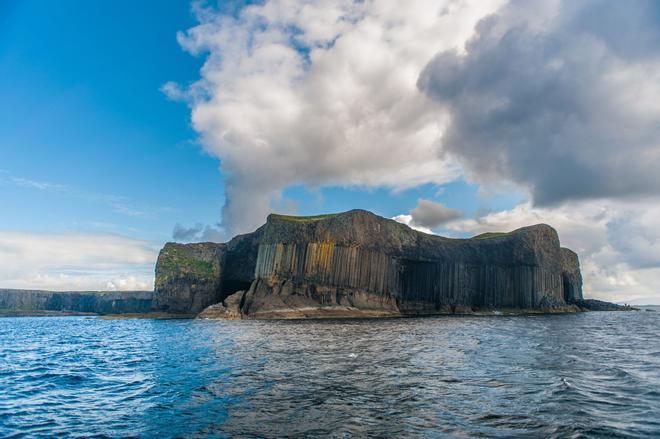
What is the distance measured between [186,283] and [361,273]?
51.8m

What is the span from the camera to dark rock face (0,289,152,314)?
569ft

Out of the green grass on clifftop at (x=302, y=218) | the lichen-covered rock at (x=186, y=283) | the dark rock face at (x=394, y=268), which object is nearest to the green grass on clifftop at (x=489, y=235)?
the dark rock face at (x=394, y=268)

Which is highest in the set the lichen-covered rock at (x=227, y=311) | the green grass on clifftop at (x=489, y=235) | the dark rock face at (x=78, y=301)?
the green grass on clifftop at (x=489, y=235)

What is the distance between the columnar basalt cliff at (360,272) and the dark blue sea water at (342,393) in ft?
205

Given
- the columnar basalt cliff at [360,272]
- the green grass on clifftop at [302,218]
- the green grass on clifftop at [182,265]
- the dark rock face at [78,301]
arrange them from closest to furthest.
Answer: the columnar basalt cliff at [360,272] → the green grass on clifftop at [302,218] → the green grass on clifftop at [182,265] → the dark rock face at [78,301]

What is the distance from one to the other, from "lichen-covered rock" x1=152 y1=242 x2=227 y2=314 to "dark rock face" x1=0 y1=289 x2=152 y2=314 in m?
61.8

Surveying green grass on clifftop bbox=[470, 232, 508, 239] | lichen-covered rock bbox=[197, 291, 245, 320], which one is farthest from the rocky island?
green grass on clifftop bbox=[470, 232, 508, 239]

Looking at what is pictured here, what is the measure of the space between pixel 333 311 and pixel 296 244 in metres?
19.3

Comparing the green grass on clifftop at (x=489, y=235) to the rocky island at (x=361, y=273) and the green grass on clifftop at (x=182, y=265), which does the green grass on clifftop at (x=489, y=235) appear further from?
the green grass on clifftop at (x=182, y=265)

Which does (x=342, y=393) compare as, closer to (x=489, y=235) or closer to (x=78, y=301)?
(x=489, y=235)

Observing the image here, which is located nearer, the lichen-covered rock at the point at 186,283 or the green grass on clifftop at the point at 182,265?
the lichen-covered rock at the point at 186,283

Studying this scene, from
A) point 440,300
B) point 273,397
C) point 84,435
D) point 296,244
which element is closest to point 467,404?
point 273,397

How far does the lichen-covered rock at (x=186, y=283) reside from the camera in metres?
116

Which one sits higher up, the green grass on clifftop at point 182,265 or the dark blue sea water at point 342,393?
the green grass on clifftop at point 182,265
